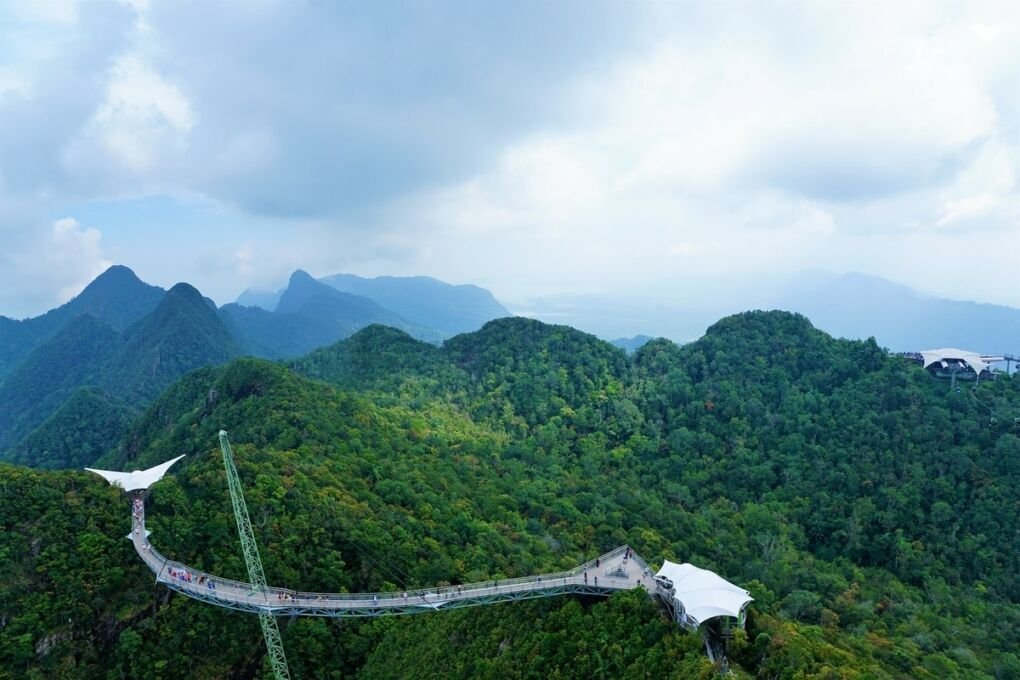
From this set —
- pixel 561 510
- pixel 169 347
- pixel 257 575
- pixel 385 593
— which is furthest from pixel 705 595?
pixel 169 347

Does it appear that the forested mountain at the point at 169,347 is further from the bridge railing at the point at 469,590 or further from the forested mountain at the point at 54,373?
the bridge railing at the point at 469,590

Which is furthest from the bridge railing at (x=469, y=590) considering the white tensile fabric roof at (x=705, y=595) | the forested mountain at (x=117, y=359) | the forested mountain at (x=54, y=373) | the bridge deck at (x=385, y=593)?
the forested mountain at (x=54, y=373)

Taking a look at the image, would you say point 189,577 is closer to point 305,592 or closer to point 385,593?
point 305,592

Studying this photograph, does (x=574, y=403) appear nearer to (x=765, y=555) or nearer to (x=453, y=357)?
(x=453, y=357)

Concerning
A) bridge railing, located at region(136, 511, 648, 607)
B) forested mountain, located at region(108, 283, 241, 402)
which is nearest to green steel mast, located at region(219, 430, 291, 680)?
bridge railing, located at region(136, 511, 648, 607)

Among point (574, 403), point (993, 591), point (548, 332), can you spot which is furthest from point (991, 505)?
point (548, 332)
